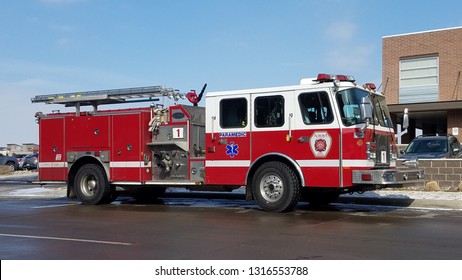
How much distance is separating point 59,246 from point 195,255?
213 centimetres

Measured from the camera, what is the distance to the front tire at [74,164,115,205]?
13664mm

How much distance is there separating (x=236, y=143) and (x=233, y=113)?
26.9 inches

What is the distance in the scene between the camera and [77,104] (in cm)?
1430

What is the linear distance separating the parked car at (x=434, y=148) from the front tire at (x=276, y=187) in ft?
24.8

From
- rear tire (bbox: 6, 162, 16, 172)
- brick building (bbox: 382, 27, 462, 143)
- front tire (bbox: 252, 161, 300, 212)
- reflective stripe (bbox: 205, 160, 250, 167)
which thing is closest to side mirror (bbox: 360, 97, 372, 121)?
front tire (bbox: 252, 161, 300, 212)

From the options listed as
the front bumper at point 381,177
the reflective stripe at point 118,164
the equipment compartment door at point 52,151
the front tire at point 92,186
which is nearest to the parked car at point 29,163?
the equipment compartment door at point 52,151

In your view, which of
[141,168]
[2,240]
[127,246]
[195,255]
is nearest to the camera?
[195,255]

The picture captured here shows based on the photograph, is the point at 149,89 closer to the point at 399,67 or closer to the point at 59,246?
the point at 59,246

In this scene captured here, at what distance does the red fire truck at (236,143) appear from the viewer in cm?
1055

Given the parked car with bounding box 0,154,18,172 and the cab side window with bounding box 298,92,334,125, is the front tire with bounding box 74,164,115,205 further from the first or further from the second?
the parked car with bounding box 0,154,18,172

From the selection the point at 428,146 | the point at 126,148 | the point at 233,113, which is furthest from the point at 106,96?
the point at 428,146

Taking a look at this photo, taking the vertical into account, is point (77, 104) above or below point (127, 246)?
above

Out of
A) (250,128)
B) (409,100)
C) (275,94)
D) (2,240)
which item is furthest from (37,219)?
(409,100)

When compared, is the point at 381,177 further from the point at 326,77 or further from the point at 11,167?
the point at 11,167
